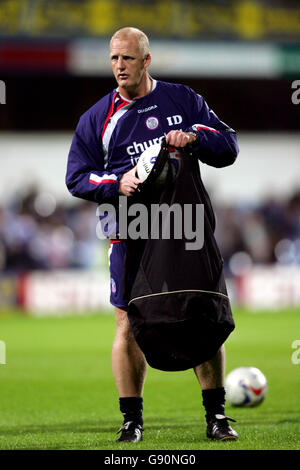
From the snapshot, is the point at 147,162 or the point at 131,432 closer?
the point at 147,162

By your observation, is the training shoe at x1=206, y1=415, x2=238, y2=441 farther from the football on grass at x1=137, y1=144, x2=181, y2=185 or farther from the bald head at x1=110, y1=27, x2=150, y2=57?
the bald head at x1=110, y1=27, x2=150, y2=57

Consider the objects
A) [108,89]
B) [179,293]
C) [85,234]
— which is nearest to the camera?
[179,293]

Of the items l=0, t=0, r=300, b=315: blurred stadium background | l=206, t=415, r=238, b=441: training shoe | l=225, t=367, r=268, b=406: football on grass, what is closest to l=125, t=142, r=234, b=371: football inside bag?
l=206, t=415, r=238, b=441: training shoe

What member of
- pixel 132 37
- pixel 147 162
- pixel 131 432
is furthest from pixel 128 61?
pixel 131 432

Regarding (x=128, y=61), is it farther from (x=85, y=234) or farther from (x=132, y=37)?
(x=85, y=234)

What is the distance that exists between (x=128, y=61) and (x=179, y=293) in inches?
56.3

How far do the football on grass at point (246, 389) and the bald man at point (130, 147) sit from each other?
59.1 inches

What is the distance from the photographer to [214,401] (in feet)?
17.3

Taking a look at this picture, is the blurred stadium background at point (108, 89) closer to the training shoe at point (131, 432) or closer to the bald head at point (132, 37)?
the training shoe at point (131, 432)

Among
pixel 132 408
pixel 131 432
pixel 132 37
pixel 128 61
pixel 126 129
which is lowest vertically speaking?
pixel 131 432

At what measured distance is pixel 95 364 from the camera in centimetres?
991

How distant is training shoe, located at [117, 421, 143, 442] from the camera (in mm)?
5258

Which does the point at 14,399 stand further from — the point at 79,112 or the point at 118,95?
the point at 79,112

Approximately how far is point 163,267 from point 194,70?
17550mm
